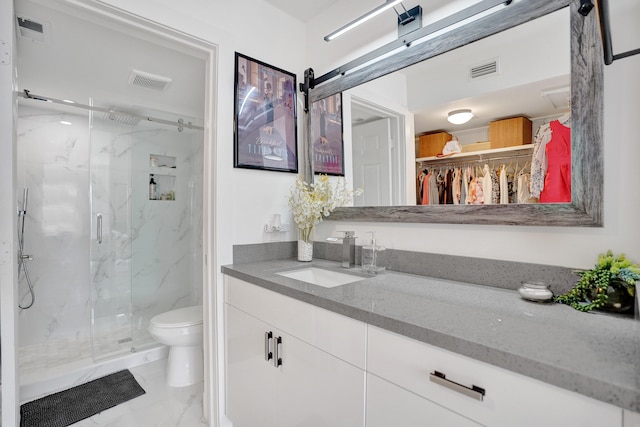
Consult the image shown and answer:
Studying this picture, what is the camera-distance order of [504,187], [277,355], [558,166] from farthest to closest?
[277,355], [504,187], [558,166]

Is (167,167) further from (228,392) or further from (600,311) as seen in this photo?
(600,311)

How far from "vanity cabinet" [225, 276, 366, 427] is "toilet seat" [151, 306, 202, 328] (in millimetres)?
607

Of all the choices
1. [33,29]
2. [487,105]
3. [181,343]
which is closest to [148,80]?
[33,29]

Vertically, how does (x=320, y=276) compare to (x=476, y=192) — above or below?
below

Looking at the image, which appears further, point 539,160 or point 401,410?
point 539,160

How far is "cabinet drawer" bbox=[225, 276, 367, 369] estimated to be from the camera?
95 cm

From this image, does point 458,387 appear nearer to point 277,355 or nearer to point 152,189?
point 277,355

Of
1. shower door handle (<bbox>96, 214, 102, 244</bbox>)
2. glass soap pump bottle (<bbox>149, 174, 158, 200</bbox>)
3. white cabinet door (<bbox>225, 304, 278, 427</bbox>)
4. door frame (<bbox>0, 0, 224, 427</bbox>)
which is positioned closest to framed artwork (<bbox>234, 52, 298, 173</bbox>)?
door frame (<bbox>0, 0, 224, 427</bbox>)

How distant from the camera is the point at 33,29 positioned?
1722 millimetres

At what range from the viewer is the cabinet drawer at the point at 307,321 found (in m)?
0.95

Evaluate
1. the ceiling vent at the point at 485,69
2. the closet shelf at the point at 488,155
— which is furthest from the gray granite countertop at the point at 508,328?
the ceiling vent at the point at 485,69

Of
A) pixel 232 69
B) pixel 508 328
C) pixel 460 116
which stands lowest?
pixel 508 328

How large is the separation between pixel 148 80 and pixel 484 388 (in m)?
2.77

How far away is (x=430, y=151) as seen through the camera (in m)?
1.38
